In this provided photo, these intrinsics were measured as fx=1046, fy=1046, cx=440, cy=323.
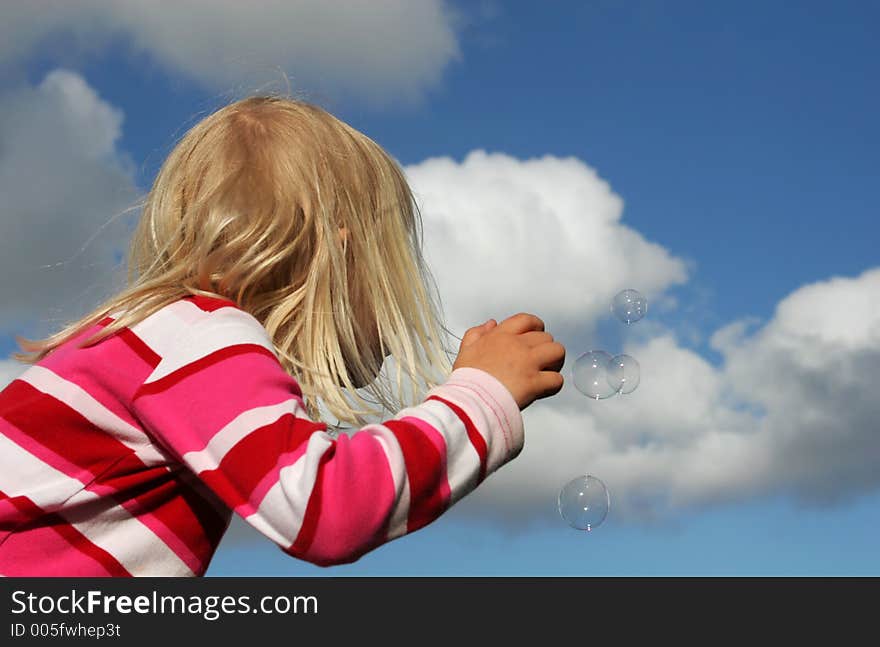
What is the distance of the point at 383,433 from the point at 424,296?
1150 mm

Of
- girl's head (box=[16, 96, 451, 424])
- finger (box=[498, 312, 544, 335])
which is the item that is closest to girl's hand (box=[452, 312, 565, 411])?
finger (box=[498, 312, 544, 335])

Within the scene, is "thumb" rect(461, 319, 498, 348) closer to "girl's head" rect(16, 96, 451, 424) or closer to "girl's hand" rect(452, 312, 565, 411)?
"girl's hand" rect(452, 312, 565, 411)

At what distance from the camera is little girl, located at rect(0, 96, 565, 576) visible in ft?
9.95

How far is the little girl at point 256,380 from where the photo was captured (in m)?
3.03

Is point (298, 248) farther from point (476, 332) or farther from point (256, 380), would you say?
point (256, 380)

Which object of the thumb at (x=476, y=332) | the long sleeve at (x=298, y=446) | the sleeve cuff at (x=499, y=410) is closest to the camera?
the long sleeve at (x=298, y=446)

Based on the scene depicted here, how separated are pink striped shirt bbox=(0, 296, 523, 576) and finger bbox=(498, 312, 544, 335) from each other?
247mm

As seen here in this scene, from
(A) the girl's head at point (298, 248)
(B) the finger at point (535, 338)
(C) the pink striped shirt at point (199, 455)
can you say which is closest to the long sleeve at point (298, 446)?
(C) the pink striped shirt at point (199, 455)

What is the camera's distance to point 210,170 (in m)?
4.20

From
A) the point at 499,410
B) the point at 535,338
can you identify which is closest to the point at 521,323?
the point at 535,338

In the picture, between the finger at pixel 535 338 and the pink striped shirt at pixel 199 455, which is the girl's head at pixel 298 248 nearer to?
the pink striped shirt at pixel 199 455

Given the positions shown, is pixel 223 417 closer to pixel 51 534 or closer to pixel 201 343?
pixel 201 343

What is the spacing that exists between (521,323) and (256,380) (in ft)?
3.28
